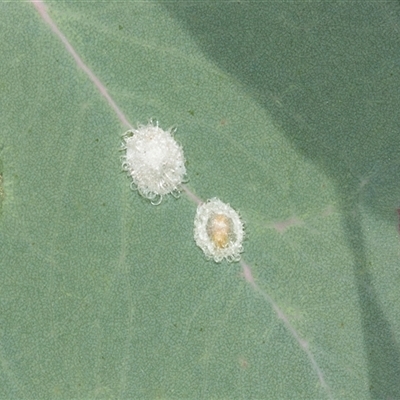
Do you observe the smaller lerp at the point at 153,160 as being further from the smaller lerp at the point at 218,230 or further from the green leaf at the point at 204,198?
the smaller lerp at the point at 218,230

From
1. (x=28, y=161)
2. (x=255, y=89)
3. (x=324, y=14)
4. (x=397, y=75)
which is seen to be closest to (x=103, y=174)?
(x=28, y=161)

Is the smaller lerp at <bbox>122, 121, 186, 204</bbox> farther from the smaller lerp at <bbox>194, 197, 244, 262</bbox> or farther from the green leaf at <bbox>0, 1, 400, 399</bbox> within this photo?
the smaller lerp at <bbox>194, 197, 244, 262</bbox>

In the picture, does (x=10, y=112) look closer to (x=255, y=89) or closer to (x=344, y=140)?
(x=255, y=89)

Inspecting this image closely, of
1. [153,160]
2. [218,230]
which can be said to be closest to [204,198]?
[218,230]

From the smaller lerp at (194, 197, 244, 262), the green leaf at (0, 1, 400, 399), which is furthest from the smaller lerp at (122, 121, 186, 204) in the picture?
the smaller lerp at (194, 197, 244, 262)

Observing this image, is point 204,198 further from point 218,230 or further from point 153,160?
point 153,160

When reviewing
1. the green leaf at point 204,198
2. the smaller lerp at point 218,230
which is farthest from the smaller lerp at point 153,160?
the smaller lerp at point 218,230

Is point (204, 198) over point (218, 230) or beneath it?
over
